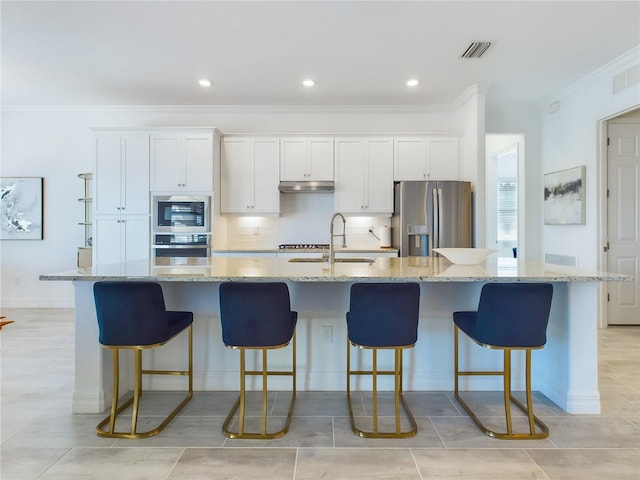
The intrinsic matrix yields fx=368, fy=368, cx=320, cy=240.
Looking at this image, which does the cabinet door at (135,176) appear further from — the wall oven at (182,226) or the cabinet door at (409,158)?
the cabinet door at (409,158)

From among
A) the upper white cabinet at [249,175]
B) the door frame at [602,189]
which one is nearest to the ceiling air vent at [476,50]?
the door frame at [602,189]

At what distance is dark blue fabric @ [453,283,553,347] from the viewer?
1964mm

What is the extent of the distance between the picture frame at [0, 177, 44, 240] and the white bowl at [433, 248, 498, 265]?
5527mm

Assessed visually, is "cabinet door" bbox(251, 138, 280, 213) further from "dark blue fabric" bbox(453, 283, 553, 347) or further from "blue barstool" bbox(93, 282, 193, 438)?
"dark blue fabric" bbox(453, 283, 553, 347)

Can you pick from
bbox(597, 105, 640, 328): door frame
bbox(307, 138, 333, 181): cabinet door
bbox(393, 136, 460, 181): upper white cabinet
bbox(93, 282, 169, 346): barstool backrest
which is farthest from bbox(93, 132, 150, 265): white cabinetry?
bbox(597, 105, 640, 328): door frame

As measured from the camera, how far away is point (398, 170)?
4805 mm

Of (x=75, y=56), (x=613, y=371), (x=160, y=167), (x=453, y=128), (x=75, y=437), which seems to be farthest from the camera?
(x=453, y=128)

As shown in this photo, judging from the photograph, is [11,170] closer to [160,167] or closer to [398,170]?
[160,167]

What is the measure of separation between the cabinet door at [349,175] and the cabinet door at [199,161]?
161 centimetres

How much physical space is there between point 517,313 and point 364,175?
3141 mm

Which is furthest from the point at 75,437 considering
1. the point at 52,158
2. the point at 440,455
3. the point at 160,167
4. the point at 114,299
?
the point at 52,158

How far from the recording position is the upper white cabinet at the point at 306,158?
15.8 ft

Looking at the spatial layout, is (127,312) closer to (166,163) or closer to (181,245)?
(181,245)

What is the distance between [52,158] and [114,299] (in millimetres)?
4465
